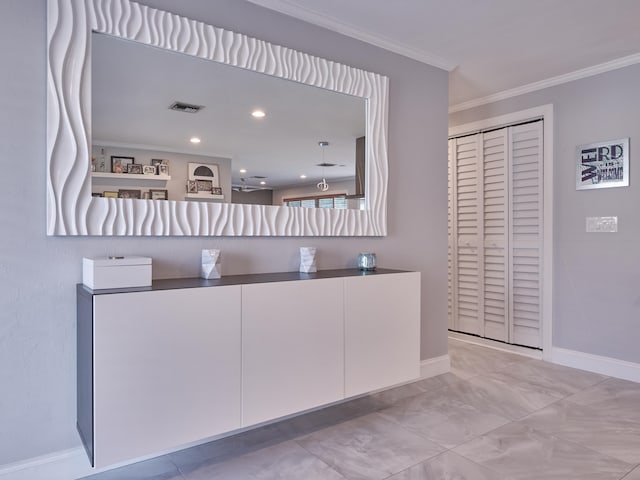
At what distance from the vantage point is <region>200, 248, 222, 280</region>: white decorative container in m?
2.03

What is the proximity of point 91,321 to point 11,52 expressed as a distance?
109 cm

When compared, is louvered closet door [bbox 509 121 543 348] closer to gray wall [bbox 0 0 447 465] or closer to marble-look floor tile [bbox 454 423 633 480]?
marble-look floor tile [bbox 454 423 633 480]

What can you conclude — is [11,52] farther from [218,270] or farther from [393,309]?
[393,309]

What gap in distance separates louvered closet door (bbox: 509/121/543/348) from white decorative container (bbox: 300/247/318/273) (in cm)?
215

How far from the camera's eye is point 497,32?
2.64m

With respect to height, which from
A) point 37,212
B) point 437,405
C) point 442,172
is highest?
point 442,172

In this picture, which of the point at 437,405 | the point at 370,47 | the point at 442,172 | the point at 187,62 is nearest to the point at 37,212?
the point at 187,62

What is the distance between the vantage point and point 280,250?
7.82 ft

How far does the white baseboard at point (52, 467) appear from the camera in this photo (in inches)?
66.2

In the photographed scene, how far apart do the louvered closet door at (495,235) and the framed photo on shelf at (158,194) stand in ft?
9.56

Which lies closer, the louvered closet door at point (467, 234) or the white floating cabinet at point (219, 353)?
the white floating cabinet at point (219, 353)

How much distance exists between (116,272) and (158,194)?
1.47 ft

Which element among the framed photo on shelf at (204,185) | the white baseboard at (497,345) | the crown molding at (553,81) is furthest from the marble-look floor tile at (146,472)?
the crown molding at (553,81)

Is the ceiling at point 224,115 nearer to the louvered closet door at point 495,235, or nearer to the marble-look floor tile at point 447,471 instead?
the marble-look floor tile at point 447,471
